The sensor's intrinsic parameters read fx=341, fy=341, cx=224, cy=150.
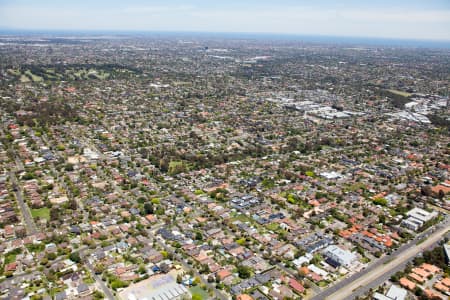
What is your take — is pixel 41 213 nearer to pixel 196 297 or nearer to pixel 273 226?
pixel 196 297

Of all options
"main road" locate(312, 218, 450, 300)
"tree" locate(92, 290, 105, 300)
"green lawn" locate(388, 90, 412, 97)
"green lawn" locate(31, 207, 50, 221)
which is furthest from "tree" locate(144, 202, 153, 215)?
"green lawn" locate(388, 90, 412, 97)

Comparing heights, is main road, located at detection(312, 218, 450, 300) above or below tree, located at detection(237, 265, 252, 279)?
below

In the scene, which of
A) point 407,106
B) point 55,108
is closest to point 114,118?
point 55,108

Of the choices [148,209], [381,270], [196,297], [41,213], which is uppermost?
[148,209]

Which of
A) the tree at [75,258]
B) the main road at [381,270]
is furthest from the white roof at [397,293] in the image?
the tree at [75,258]

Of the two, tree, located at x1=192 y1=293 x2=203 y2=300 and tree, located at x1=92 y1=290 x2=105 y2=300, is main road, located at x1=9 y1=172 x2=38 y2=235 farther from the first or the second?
tree, located at x1=192 y1=293 x2=203 y2=300

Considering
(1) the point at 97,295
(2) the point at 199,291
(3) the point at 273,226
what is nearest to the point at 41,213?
(1) the point at 97,295
